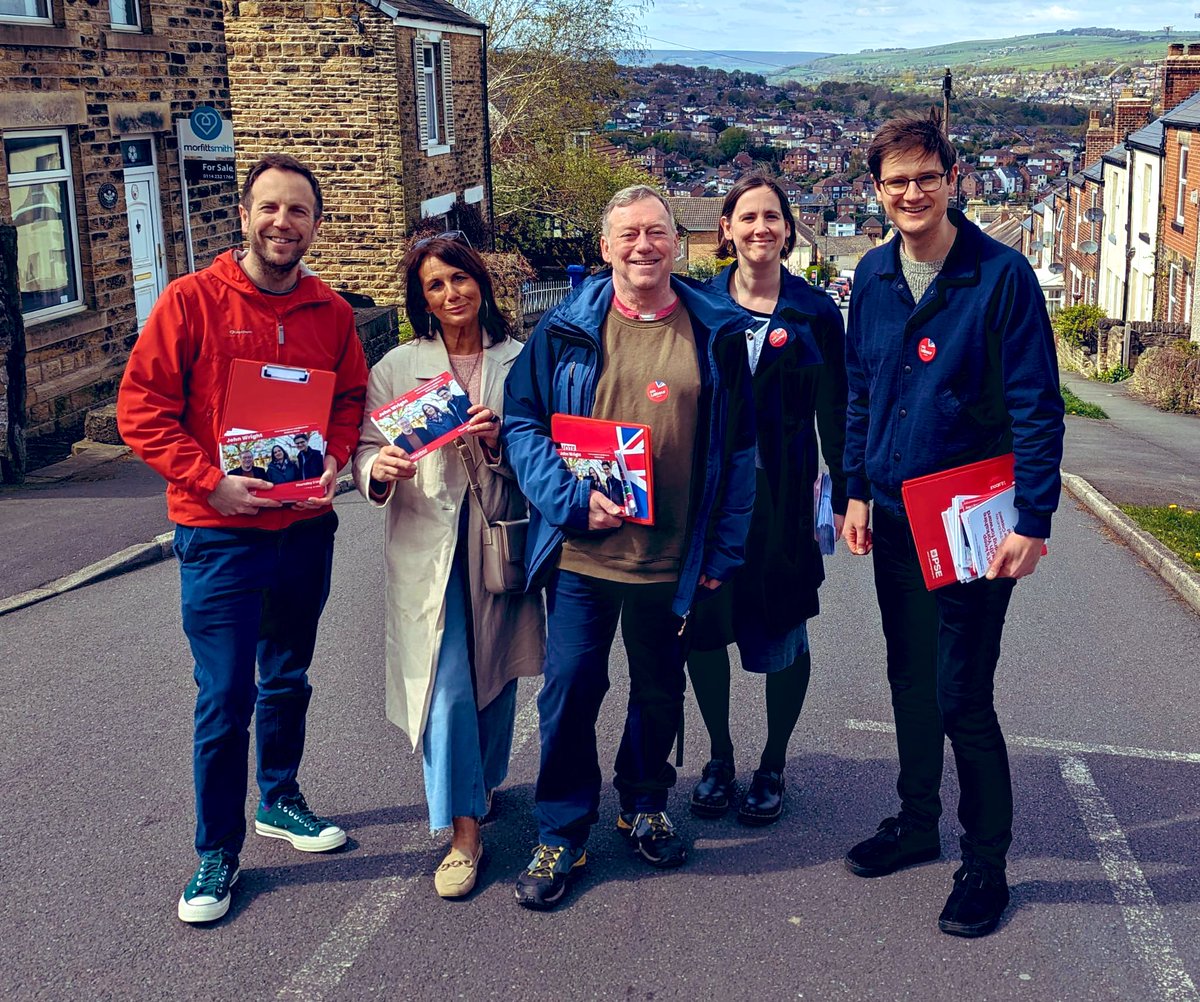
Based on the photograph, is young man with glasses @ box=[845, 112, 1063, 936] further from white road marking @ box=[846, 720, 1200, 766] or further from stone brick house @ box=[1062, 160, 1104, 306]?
stone brick house @ box=[1062, 160, 1104, 306]

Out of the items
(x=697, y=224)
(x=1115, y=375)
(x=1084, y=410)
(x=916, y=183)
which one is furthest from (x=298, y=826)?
(x=697, y=224)

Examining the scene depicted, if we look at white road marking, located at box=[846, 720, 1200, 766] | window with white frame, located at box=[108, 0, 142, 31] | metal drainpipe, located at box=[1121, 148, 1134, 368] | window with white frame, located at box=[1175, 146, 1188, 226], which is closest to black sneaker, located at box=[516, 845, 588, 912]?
white road marking, located at box=[846, 720, 1200, 766]

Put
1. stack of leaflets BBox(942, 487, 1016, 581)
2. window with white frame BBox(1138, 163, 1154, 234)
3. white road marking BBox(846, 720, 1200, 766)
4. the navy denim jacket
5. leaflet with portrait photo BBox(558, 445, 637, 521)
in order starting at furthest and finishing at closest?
1. window with white frame BBox(1138, 163, 1154, 234)
2. white road marking BBox(846, 720, 1200, 766)
3. leaflet with portrait photo BBox(558, 445, 637, 521)
4. stack of leaflets BBox(942, 487, 1016, 581)
5. the navy denim jacket

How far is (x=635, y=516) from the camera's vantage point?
4.05 meters

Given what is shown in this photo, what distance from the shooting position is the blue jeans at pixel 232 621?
407 cm

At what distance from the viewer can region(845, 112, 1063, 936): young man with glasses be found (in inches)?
151

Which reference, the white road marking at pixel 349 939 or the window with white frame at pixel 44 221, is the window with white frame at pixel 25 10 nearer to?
the window with white frame at pixel 44 221

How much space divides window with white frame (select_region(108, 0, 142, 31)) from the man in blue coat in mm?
11122

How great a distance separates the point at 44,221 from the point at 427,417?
9.83m

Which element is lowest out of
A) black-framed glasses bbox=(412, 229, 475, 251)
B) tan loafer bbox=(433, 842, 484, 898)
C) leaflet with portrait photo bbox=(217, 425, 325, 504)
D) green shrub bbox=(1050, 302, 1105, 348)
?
green shrub bbox=(1050, 302, 1105, 348)

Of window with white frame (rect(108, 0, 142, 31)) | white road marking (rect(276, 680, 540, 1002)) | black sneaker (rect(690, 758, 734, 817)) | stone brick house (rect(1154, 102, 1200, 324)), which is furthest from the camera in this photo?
stone brick house (rect(1154, 102, 1200, 324))

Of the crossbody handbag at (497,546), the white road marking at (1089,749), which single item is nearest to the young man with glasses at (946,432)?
the crossbody handbag at (497,546)

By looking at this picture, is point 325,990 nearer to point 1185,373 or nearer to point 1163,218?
point 1185,373

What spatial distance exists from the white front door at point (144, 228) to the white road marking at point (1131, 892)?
1163 cm
